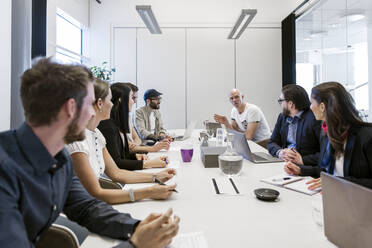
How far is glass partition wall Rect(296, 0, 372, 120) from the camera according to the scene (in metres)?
3.25

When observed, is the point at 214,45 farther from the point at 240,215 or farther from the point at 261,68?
the point at 240,215

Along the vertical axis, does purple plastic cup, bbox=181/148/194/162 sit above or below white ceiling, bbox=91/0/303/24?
below

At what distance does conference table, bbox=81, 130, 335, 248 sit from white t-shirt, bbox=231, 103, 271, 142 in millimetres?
2281

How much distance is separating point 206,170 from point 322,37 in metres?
3.57

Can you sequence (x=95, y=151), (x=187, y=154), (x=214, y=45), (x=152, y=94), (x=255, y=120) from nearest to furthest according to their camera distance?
(x=95, y=151) → (x=187, y=154) → (x=255, y=120) → (x=152, y=94) → (x=214, y=45)

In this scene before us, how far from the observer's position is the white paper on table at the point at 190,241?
0.83 metres

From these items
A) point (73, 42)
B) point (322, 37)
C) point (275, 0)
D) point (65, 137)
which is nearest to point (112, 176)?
point (65, 137)

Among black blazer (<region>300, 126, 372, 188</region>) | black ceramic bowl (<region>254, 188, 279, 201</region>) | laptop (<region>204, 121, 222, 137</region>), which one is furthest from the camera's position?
laptop (<region>204, 121, 222, 137</region>)

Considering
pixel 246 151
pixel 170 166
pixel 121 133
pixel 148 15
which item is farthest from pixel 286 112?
pixel 148 15

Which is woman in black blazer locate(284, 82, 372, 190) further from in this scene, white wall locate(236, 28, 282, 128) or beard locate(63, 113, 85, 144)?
white wall locate(236, 28, 282, 128)

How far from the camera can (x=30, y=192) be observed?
703 mm

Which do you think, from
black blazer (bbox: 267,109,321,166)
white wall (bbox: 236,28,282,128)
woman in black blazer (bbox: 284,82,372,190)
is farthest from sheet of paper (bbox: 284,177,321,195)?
white wall (bbox: 236,28,282,128)

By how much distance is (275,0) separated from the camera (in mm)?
5430

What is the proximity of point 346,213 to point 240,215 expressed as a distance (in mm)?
415
